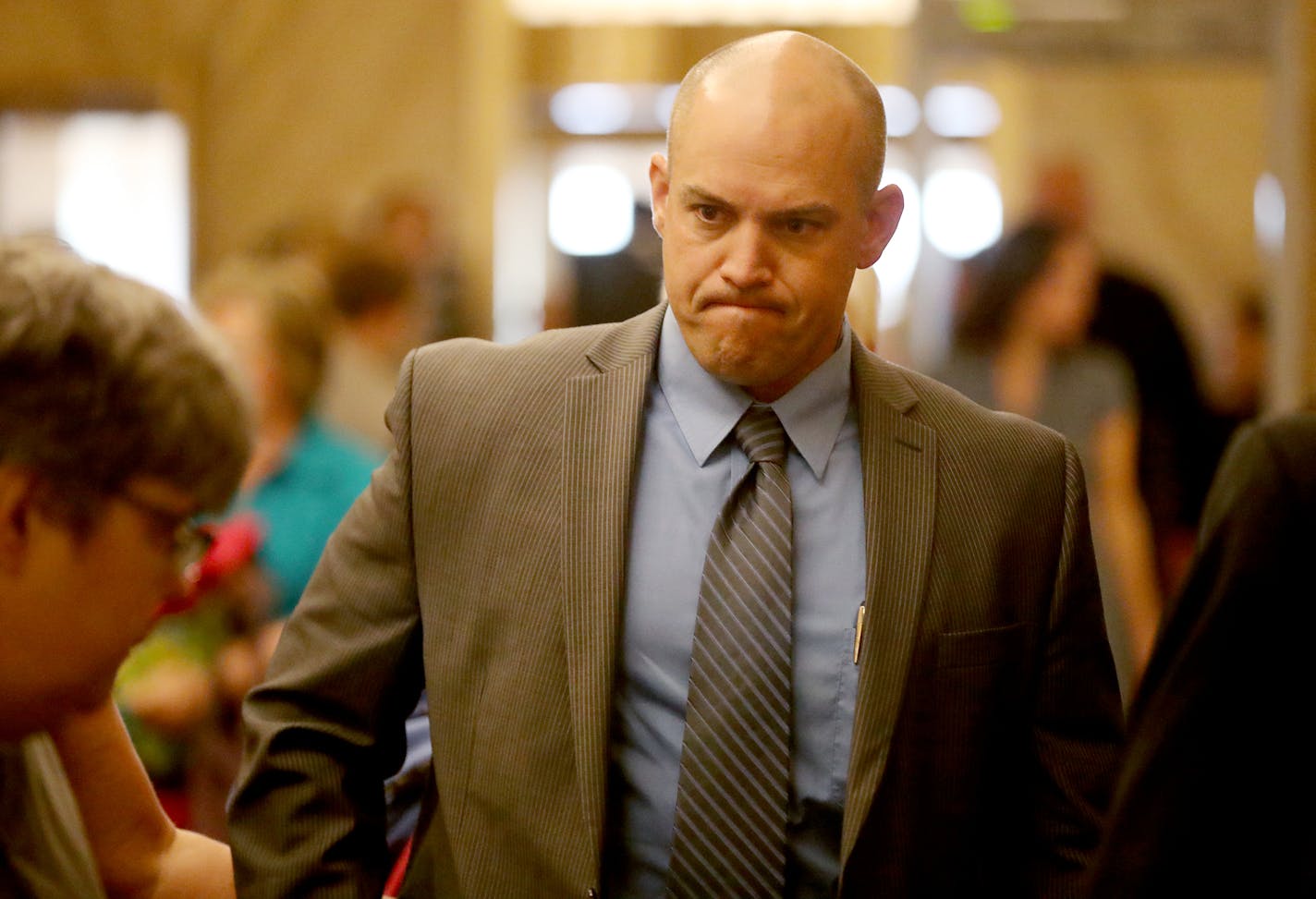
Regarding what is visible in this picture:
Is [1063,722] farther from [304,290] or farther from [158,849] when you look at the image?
[304,290]

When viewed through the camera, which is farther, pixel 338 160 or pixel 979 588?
pixel 338 160

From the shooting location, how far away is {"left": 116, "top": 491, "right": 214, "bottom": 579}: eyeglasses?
1.34 m

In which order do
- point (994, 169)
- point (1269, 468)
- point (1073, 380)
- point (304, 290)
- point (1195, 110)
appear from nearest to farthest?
point (1269, 468), point (304, 290), point (1073, 380), point (1195, 110), point (994, 169)

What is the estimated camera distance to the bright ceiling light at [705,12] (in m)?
9.21

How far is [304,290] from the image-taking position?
11.4ft

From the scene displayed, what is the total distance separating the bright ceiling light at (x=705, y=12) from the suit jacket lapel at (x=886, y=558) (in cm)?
775

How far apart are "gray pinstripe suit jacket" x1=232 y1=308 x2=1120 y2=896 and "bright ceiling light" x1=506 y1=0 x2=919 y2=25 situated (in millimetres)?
7756

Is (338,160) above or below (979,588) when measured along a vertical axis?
above

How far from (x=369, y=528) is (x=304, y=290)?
1.80 metres

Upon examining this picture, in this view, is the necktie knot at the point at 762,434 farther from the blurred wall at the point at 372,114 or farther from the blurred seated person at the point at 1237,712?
the blurred wall at the point at 372,114

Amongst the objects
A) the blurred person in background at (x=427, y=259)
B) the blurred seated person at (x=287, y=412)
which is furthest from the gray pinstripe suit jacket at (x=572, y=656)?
the blurred person in background at (x=427, y=259)

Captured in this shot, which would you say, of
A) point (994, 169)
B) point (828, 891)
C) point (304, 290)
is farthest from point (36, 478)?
point (994, 169)

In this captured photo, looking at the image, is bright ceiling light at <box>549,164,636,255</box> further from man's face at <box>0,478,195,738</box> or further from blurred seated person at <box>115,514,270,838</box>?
man's face at <box>0,478,195,738</box>

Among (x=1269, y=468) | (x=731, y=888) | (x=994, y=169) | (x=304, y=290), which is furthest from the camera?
(x=994, y=169)
